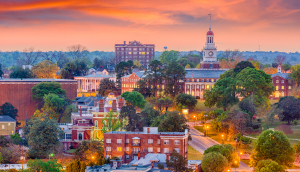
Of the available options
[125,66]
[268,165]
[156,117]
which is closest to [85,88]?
[125,66]

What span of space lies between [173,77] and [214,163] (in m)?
59.8

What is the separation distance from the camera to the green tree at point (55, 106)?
102438 millimetres

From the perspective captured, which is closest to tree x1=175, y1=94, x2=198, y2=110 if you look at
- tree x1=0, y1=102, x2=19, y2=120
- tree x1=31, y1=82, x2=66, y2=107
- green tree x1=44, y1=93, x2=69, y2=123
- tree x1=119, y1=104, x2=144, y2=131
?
tree x1=119, y1=104, x2=144, y2=131

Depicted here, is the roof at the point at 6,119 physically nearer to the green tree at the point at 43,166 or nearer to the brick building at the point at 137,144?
the brick building at the point at 137,144

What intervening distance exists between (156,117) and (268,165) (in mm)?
30143

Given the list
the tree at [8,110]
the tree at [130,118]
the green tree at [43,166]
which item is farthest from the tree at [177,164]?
the tree at [8,110]

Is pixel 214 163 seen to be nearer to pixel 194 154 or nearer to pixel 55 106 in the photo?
pixel 194 154

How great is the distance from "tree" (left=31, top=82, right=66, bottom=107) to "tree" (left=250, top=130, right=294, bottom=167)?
55.6m

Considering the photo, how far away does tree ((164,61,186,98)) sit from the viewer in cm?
11950

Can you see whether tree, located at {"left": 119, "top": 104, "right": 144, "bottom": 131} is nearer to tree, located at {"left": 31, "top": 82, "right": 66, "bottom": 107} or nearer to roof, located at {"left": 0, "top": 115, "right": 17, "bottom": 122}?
roof, located at {"left": 0, "top": 115, "right": 17, "bottom": 122}

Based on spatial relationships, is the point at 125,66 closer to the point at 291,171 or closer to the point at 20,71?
the point at 20,71

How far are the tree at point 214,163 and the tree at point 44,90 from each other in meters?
53.9

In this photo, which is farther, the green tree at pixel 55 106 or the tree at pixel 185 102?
the tree at pixel 185 102

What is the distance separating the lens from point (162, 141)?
2766 inches
